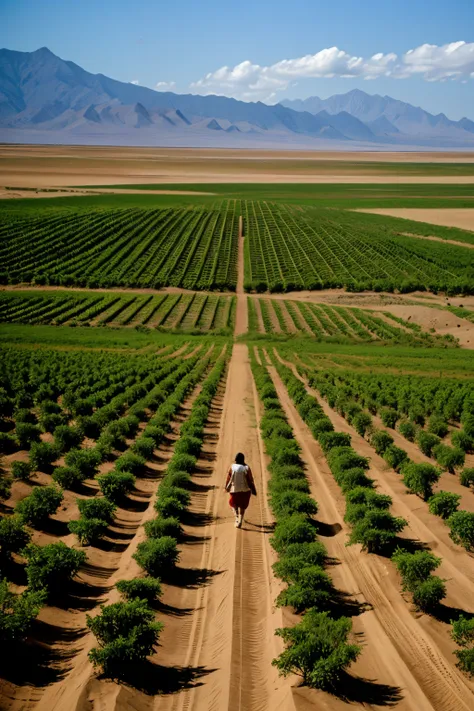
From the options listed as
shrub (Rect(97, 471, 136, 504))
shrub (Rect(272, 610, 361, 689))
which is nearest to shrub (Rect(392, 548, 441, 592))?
shrub (Rect(272, 610, 361, 689))

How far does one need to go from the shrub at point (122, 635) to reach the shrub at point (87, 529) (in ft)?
10.9

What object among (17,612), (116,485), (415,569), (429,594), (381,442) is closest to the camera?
(17,612)

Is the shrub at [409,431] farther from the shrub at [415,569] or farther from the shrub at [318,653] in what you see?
the shrub at [318,653]

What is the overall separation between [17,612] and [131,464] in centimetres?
782

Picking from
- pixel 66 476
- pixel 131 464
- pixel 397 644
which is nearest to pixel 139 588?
pixel 397 644

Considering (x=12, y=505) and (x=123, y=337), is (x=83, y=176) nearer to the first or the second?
(x=123, y=337)

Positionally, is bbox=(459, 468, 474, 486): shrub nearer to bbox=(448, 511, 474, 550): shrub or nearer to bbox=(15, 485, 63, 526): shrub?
bbox=(448, 511, 474, 550): shrub

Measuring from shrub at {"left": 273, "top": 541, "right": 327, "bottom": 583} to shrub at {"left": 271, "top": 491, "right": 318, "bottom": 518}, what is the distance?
6.08 ft

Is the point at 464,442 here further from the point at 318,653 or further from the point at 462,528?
the point at 318,653

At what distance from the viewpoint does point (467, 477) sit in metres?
17.7

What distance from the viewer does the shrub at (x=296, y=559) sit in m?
11.6

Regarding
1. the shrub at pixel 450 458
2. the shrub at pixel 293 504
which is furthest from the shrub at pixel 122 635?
the shrub at pixel 450 458

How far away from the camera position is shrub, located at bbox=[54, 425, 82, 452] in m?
20.4

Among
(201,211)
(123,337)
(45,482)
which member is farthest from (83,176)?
(45,482)
